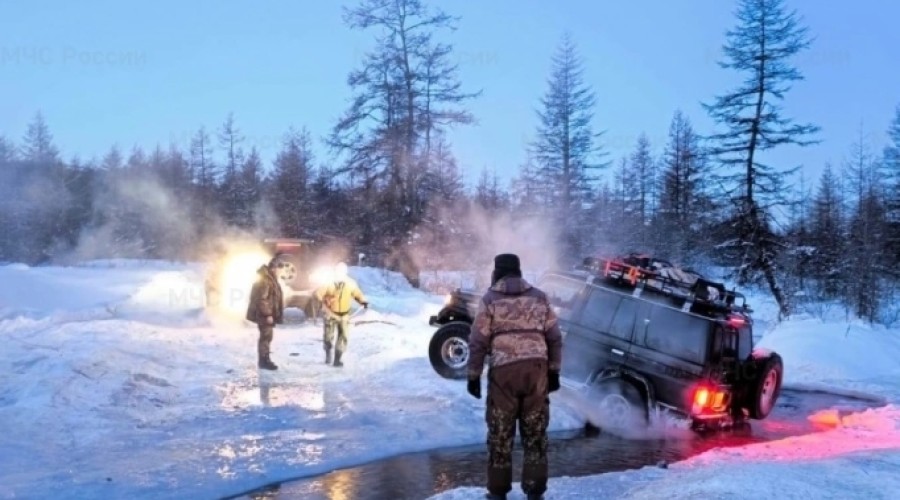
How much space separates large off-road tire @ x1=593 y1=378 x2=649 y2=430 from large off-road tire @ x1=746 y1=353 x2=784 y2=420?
5.14 ft

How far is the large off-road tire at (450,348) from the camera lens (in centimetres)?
1238

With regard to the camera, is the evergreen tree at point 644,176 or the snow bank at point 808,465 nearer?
the snow bank at point 808,465

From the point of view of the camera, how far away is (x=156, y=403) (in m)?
10.5

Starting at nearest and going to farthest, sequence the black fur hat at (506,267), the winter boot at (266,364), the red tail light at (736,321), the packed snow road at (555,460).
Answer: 1. the black fur hat at (506,267)
2. the packed snow road at (555,460)
3. the red tail light at (736,321)
4. the winter boot at (266,364)

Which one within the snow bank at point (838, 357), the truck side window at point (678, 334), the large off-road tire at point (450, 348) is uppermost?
the truck side window at point (678, 334)

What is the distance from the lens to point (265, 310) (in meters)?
13.1

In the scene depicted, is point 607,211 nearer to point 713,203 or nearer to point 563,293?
point 713,203

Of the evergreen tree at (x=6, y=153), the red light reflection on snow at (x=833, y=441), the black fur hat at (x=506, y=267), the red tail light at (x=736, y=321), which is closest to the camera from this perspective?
the black fur hat at (x=506, y=267)

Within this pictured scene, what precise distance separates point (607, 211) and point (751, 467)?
5449cm

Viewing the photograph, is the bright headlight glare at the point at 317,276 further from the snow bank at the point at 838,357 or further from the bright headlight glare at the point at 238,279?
the snow bank at the point at 838,357

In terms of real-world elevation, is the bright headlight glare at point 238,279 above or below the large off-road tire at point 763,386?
above

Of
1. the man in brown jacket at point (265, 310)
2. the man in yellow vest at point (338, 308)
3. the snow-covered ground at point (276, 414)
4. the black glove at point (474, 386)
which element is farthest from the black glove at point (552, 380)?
the man in yellow vest at point (338, 308)

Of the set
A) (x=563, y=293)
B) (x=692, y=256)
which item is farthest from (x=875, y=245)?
(x=563, y=293)

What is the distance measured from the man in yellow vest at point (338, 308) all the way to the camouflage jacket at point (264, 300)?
97 centimetres
